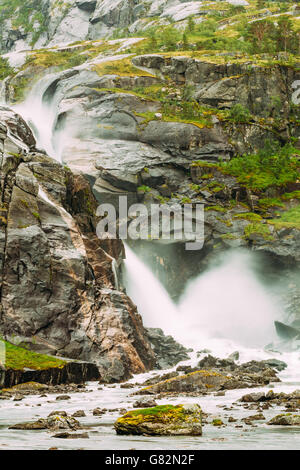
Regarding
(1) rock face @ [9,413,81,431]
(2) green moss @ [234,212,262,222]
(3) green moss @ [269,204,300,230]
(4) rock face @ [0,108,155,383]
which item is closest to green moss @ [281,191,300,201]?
(3) green moss @ [269,204,300,230]

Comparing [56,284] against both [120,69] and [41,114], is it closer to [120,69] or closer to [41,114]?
[41,114]

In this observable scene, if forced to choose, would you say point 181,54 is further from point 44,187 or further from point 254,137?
point 44,187

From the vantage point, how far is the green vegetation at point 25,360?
83.0ft

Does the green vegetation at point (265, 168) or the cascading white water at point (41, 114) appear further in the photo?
the cascading white water at point (41, 114)

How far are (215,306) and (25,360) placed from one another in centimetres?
2749

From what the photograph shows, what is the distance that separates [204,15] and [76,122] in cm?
7915

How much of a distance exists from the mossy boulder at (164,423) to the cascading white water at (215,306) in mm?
30260

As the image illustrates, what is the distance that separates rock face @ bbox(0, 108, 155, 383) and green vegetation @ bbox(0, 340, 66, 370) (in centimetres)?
148

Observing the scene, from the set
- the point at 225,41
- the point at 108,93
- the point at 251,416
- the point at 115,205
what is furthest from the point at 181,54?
the point at 251,416

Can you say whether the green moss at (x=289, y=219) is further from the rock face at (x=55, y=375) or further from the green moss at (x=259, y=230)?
the rock face at (x=55, y=375)

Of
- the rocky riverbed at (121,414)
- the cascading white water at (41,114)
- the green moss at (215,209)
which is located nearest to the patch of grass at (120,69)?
the cascading white water at (41,114)

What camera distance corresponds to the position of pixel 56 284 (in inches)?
1299

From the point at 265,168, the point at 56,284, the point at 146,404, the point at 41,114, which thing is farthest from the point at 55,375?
the point at 41,114
